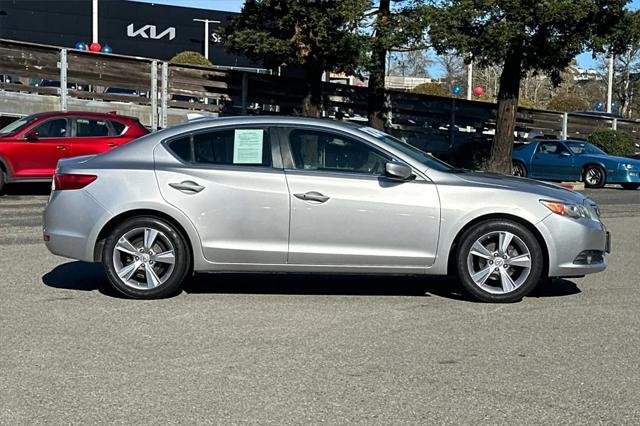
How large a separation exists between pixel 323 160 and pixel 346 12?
1443cm

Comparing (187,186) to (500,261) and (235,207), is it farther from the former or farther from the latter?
(500,261)

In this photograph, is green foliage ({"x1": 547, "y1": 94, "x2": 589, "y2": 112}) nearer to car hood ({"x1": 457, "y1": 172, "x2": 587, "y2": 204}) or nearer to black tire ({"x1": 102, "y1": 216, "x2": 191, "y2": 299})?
car hood ({"x1": 457, "y1": 172, "x2": 587, "y2": 204})

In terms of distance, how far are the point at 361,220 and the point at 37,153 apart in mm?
10434

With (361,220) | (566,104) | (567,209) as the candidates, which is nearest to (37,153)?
(361,220)

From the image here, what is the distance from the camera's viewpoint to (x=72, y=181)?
788 centimetres

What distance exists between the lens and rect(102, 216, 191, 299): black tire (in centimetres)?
774

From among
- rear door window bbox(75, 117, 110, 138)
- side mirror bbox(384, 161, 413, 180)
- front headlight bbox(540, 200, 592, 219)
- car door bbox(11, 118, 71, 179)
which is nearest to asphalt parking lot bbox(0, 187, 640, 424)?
front headlight bbox(540, 200, 592, 219)

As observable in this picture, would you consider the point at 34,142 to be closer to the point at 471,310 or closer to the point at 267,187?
the point at 267,187

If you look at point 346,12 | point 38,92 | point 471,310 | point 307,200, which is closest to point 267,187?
point 307,200

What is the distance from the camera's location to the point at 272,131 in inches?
312

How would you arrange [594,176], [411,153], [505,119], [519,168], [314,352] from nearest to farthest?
[314,352] → [411,153] → [594,176] → [505,119] → [519,168]

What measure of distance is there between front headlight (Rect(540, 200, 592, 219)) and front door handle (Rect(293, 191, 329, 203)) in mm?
1871

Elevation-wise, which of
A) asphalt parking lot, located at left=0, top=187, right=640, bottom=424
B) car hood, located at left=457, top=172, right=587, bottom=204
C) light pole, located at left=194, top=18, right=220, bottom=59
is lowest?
asphalt parking lot, located at left=0, top=187, right=640, bottom=424

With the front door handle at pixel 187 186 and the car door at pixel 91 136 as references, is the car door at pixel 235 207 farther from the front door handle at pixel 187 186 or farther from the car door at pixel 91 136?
the car door at pixel 91 136
